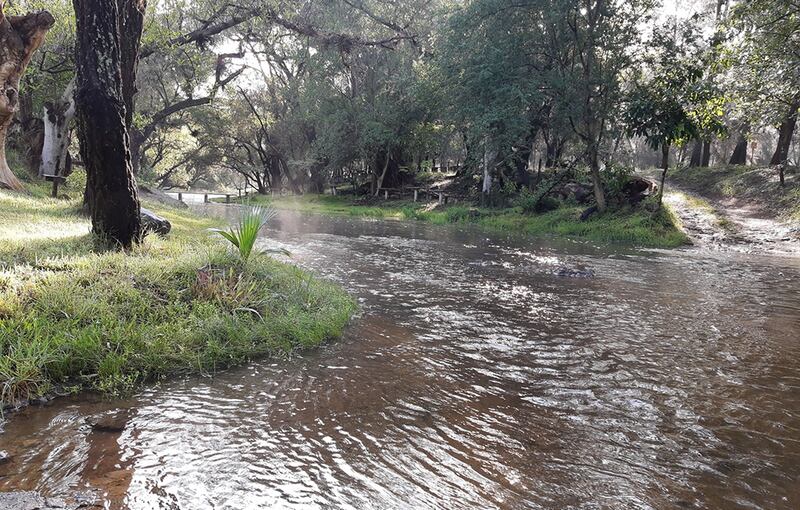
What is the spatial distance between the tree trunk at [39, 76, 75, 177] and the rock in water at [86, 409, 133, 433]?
16.3 meters

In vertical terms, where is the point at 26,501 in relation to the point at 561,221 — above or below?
below

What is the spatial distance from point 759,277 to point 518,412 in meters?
11.2

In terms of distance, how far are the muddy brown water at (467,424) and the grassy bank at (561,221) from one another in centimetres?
1187

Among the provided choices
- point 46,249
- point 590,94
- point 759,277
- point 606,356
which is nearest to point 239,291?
point 46,249

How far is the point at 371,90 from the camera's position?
3562cm

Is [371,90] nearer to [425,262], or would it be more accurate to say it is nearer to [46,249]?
[425,262]

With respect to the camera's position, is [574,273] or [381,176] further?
[381,176]

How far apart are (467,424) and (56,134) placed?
19.8 m

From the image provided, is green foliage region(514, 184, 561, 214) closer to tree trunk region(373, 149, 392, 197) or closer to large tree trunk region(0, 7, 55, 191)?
tree trunk region(373, 149, 392, 197)

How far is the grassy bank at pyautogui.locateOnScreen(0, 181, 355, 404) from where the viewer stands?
15.5 ft

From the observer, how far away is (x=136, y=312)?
5.70m

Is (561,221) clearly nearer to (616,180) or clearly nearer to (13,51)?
(616,180)

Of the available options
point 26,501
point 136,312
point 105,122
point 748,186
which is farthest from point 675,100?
point 26,501

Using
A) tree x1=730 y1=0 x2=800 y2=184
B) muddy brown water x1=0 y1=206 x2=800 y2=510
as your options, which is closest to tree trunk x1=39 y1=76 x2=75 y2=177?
muddy brown water x1=0 y1=206 x2=800 y2=510
